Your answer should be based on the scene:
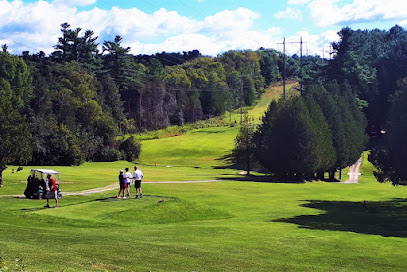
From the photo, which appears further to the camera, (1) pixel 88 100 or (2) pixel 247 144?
(1) pixel 88 100

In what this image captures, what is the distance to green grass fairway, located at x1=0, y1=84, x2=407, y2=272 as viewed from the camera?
18.0 metres

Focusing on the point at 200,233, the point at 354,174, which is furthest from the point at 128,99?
the point at 200,233

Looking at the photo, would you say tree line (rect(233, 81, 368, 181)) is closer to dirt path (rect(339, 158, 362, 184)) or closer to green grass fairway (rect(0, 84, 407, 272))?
dirt path (rect(339, 158, 362, 184))

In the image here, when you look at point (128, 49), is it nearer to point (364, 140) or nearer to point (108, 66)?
point (108, 66)

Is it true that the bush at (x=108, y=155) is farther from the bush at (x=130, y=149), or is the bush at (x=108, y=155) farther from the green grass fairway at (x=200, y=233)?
the green grass fairway at (x=200, y=233)

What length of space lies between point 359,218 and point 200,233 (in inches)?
675

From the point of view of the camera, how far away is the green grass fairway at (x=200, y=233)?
18.0 meters

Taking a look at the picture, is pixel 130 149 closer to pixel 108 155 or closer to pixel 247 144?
pixel 108 155

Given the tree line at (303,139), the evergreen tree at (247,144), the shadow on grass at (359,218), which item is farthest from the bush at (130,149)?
the shadow on grass at (359,218)

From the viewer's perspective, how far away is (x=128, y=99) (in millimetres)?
162125

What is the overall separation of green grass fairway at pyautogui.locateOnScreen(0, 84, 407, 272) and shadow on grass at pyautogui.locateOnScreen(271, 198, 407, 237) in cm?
7

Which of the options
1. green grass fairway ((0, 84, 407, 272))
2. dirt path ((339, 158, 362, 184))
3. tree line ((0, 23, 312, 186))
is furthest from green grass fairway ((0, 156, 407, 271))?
dirt path ((339, 158, 362, 184))

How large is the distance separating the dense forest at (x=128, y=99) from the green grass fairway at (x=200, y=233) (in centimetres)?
1204

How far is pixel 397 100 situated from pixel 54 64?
104 m
